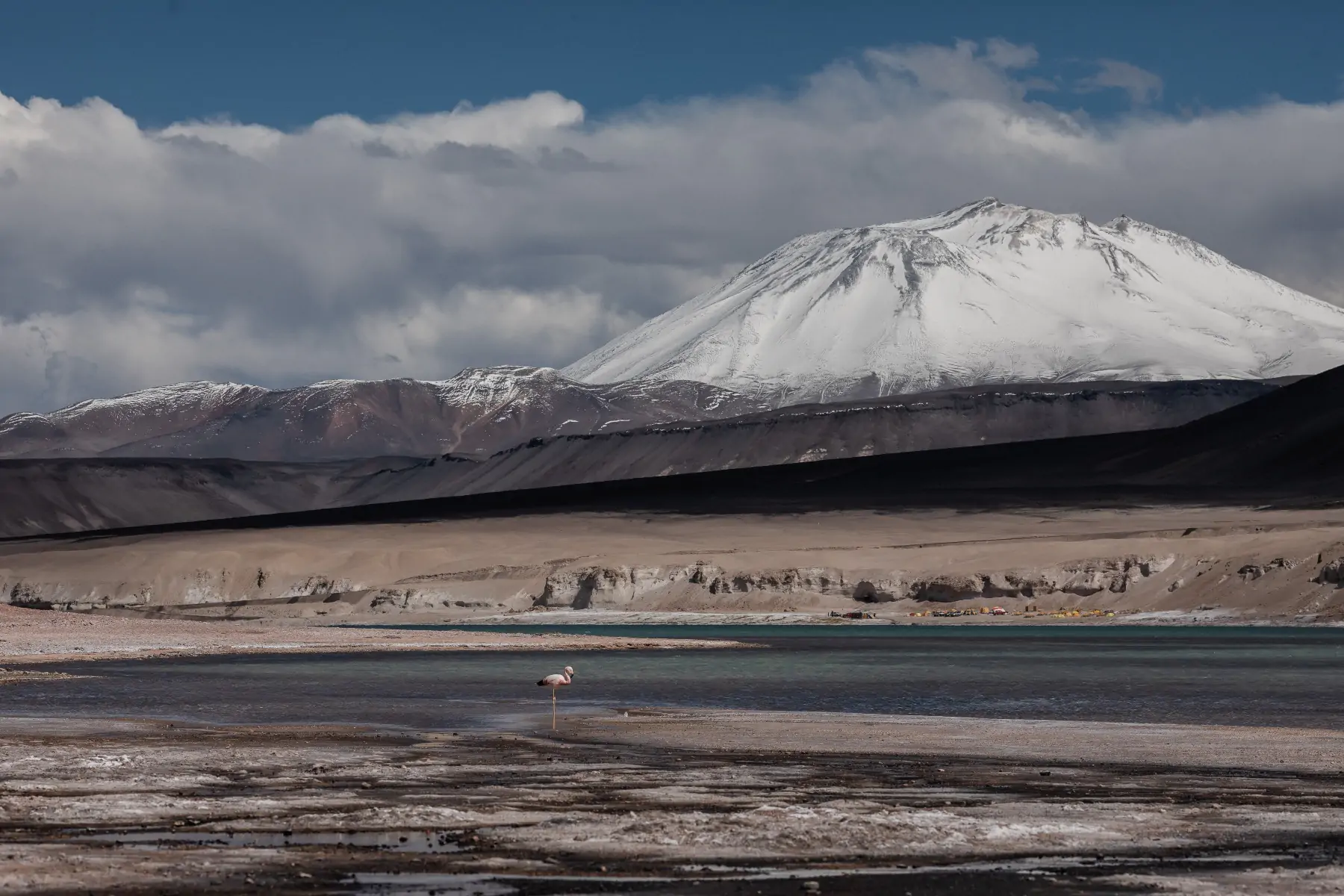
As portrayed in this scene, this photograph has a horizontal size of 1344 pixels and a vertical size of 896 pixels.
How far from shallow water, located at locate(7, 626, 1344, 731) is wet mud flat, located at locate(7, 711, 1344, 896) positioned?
889cm

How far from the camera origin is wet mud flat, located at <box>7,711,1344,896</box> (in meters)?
16.5

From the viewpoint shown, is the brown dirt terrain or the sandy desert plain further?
the brown dirt terrain

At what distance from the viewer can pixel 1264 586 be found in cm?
10594

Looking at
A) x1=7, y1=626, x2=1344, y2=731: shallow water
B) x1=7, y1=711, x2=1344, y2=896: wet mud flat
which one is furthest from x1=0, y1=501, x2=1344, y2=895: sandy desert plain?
x1=7, y1=626, x2=1344, y2=731: shallow water

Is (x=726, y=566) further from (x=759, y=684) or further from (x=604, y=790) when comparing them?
(x=604, y=790)

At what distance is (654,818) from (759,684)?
31057 mm

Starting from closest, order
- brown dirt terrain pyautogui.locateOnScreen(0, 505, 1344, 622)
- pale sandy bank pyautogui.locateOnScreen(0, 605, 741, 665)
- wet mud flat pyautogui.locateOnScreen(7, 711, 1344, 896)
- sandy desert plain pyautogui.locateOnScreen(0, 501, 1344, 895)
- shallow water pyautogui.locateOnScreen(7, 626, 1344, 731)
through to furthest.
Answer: wet mud flat pyautogui.locateOnScreen(7, 711, 1344, 896)
sandy desert plain pyautogui.locateOnScreen(0, 501, 1344, 895)
shallow water pyautogui.locateOnScreen(7, 626, 1344, 731)
pale sandy bank pyautogui.locateOnScreen(0, 605, 741, 665)
brown dirt terrain pyautogui.locateOnScreen(0, 505, 1344, 622)

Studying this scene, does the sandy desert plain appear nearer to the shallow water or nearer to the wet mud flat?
the wet mud flat

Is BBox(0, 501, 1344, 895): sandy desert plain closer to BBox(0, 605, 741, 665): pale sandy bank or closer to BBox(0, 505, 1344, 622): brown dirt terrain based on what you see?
BBox(0, 605, 741, 665): pale sandy bank

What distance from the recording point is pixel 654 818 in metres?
20.0

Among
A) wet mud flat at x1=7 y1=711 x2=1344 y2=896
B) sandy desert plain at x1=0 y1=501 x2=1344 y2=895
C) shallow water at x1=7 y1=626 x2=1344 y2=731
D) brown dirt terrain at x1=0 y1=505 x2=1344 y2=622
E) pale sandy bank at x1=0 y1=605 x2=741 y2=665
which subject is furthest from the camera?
brown dirt terrain at x1=0 y1=505 x2=1344 y2=622

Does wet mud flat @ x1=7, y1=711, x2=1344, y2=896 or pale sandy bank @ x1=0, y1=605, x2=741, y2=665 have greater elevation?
wet mud flat @ x1=7, y1=711, x2=1344, y2=896

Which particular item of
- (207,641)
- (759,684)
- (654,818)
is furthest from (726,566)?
(654,818)

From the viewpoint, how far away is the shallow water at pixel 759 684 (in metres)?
39.6
